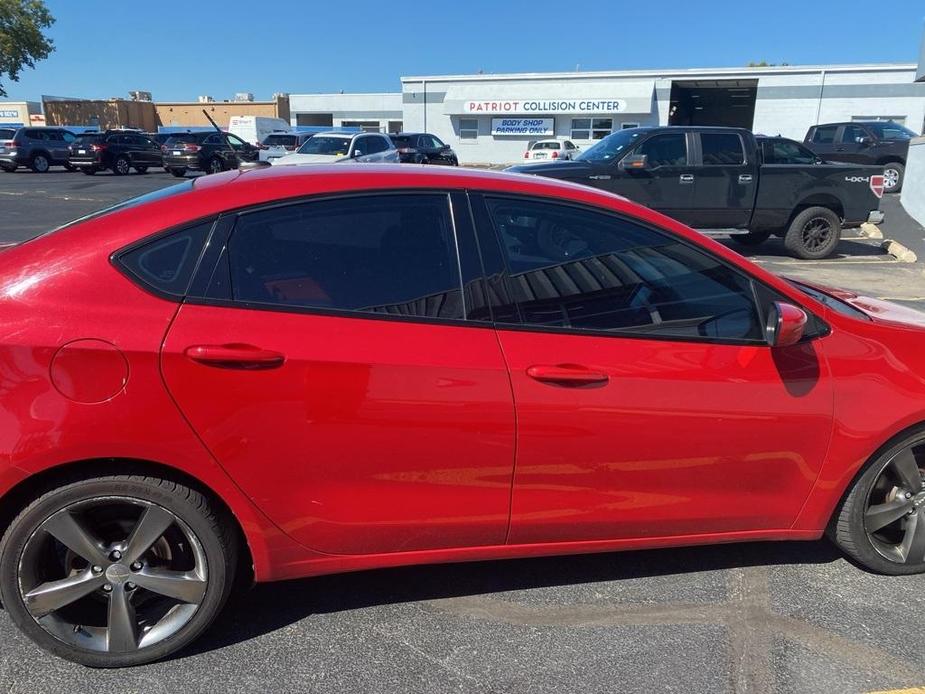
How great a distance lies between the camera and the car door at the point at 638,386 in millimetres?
2410

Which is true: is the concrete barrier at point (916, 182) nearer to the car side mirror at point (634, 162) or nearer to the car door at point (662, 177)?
the car door at point (662, 177)

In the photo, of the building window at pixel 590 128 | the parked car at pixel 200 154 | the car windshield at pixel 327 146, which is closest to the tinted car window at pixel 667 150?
the car windshield at pixel 327 146

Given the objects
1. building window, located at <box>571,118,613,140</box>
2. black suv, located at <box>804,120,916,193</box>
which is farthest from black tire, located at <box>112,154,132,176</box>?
black suv, located at <box>804,120,916,193</box>

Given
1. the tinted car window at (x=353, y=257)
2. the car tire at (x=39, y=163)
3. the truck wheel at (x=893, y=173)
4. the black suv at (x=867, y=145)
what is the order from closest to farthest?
the tinted car window at (x=353, y=257) < the black suv at (x=867, y=145) < the truck wheel at (x=893, y=173) < the car tire at (x=39, y=163)

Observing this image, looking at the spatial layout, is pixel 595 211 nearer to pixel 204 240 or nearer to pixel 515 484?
pixel 515 484

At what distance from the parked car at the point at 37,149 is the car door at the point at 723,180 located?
26548 millimetres

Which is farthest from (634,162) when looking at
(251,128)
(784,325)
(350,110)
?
(350,110)

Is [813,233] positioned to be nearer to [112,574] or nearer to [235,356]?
[235,356]

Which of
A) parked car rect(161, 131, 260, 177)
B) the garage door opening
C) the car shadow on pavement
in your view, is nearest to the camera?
the car shadow on pavement

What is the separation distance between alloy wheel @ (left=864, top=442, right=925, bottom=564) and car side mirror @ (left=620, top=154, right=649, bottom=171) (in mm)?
7899

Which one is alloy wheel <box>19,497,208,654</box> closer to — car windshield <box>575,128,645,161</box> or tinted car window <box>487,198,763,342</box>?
tinted car window <box>487,198,763,342</box>

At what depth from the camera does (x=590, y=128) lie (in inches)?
1505

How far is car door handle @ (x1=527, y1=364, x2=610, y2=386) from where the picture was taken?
7.75ft

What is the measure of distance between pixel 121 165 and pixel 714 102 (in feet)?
117
